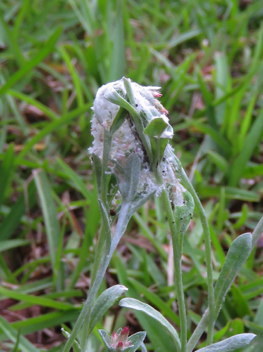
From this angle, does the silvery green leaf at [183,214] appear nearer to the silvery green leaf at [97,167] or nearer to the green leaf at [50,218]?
the silvery green leaf at [97,167]

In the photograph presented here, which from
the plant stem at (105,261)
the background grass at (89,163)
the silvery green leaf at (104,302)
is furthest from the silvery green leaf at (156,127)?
the background grass at (89,163)

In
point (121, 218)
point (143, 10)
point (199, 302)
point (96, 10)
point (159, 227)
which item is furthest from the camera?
point (143, 10)

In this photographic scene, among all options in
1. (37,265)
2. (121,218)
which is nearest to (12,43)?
(37,265)

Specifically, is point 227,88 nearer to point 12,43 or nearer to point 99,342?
point 12,43

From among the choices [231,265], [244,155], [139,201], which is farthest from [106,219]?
[244,155]

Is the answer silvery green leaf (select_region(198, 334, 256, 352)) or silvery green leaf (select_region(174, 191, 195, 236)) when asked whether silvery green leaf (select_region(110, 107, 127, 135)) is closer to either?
silvery green leaf (select_region(174, 191, 195, 236))

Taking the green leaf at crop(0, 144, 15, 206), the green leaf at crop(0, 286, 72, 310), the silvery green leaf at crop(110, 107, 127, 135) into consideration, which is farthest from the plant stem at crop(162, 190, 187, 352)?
the green leaf at crop(0, 144, 15, 206)
